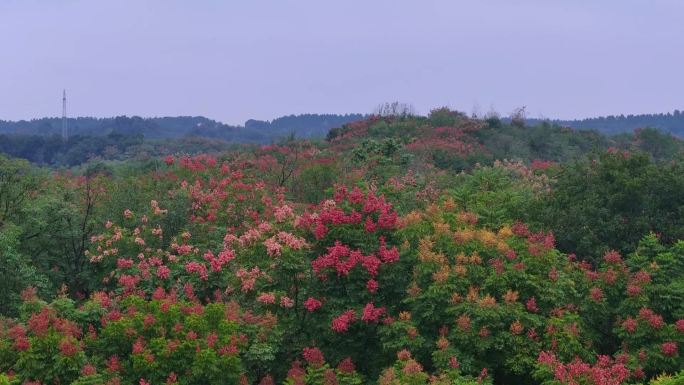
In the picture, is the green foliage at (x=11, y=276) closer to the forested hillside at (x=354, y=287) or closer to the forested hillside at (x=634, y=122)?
the forested hillside at (x=354, y=287)

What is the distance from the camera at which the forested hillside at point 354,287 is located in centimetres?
1179

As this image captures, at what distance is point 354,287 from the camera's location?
1349cm

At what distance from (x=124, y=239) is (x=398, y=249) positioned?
645cm

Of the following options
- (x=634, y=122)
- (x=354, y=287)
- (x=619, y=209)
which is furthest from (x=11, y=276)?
(x=634, y=122)

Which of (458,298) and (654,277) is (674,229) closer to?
(654,277)

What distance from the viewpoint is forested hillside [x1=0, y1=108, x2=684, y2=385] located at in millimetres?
11789

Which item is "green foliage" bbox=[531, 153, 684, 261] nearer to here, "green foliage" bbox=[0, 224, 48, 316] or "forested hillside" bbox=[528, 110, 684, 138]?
"green foliage" bbox=[0, 224, 48, 316]

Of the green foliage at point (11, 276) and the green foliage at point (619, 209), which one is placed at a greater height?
the green foliage at point (619, 209)

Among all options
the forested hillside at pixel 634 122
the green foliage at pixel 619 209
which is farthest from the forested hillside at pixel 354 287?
the forested hillside at pixel 634 122

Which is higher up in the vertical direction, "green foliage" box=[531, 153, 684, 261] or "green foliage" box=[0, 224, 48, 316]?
"green foliage" box=[531, 153, 684, 261]

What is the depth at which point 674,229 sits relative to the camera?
16703 mm

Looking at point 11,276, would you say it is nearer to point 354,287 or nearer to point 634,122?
point 354,287

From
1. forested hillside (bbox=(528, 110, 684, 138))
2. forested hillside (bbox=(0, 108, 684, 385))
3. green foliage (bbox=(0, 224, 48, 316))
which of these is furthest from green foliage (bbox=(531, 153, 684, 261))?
forested hillside (bbox=(528, 110, 684, 138))

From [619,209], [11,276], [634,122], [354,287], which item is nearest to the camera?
[354,287]
